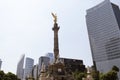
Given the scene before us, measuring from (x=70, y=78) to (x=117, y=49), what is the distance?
3251 inches

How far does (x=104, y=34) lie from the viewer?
126 metres

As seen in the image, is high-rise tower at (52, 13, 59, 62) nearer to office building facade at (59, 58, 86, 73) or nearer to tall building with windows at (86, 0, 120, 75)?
office building facade at (59, 58, 86, 73)

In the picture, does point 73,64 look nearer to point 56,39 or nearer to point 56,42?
point 56,39

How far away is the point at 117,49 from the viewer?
113 metres

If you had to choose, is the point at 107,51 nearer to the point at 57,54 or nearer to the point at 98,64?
the point at 98,64

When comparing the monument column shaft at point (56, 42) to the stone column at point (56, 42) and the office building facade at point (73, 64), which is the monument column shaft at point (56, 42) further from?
the office building facade at point (73, 64)

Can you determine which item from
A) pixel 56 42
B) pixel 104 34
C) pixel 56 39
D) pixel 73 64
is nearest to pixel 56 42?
pixel 56 42

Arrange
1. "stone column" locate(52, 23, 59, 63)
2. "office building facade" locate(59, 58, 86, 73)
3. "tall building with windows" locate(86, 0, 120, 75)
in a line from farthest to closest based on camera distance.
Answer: "tall building with windows" locate(86, 0, 120, 75)
"office building facade" locate(59, 58, 86, 73)
"stone column" locate(52, 23, 59, 63)

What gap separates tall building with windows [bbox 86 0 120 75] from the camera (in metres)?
115

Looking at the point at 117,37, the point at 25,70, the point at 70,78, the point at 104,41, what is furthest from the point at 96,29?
the point at 25,70

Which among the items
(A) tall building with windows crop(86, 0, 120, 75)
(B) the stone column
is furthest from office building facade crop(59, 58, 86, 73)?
(B) the stone column

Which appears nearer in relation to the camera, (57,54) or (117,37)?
(57,54)

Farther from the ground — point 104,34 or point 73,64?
point 104,34

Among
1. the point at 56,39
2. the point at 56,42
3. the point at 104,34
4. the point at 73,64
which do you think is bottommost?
the point at 73,64
